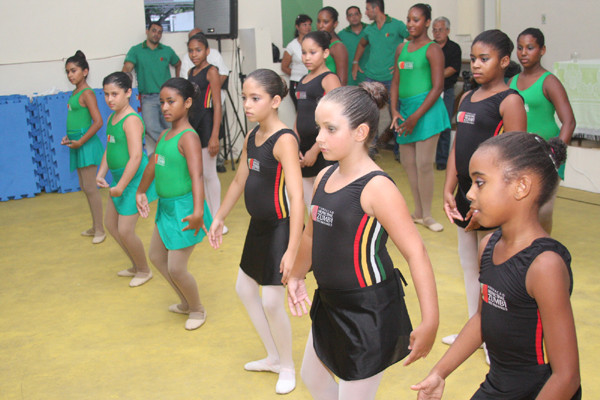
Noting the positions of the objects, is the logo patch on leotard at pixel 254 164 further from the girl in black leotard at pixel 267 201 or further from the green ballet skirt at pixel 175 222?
the green ballet skirt at pixel 175 222

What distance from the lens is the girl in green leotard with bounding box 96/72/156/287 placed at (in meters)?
4.29

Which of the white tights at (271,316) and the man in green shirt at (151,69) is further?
the man in green shirt at (151,69)

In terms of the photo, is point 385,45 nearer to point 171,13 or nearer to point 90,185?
point 171,13

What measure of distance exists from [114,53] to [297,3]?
2.57m

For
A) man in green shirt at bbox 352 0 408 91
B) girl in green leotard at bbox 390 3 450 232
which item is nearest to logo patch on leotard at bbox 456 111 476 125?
girl in green leotard at bbox 390 3 450 232

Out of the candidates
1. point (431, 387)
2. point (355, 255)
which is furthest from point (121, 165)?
point (431, 387)

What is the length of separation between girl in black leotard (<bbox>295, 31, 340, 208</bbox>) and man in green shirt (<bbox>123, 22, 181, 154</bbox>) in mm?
3812

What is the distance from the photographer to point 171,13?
8688 millimetres

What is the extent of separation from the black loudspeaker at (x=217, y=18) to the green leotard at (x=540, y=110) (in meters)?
4.90

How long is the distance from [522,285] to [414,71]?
3896mm

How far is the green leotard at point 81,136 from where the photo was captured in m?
5.50

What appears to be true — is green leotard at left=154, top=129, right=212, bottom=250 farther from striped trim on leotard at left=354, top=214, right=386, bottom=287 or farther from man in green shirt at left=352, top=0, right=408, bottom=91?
man in green shirt at left=352, top=0, right=408, bottom=91

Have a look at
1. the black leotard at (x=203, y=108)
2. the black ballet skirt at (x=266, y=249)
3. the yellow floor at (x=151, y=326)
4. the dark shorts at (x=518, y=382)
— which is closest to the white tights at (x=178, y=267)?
the yellow floor at (x=151, y=326)

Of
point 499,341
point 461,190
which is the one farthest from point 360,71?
point 499,341
